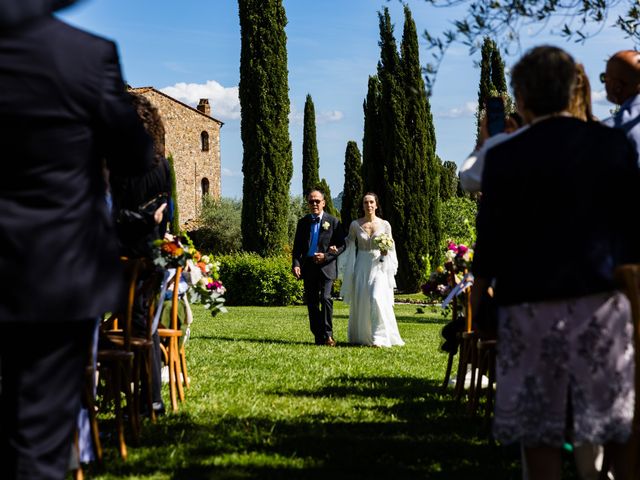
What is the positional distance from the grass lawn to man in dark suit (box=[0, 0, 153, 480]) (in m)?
2.15

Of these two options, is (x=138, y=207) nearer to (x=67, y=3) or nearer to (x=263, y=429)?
(x=263, y=429)

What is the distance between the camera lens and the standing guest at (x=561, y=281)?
3.15 metres

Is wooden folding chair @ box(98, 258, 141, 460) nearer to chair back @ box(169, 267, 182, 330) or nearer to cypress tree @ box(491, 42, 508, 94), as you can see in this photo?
chair back @ box(169, 267, 182, 330)

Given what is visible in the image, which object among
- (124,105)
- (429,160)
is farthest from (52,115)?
(429,160)

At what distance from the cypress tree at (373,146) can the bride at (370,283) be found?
2311 cm

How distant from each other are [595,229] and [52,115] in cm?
195

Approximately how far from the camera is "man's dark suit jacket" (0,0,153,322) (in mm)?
2705

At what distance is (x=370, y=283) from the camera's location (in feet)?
45.1

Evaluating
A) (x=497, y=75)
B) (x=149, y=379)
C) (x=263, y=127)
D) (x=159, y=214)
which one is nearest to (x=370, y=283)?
(x=149, y=379)

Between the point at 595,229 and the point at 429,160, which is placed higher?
the point at 429,160

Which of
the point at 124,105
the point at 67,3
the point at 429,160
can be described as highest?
the point at 429,160

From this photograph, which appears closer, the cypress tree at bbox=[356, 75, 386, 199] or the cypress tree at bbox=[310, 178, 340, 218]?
the cypress tree at bbox=[356, 75, 386, 199]

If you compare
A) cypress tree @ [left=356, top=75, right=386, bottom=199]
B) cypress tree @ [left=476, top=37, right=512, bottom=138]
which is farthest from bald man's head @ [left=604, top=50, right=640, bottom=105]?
cypress tree @ [left=476, top=37, right=512, bottom=138]

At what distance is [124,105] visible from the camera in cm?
297
